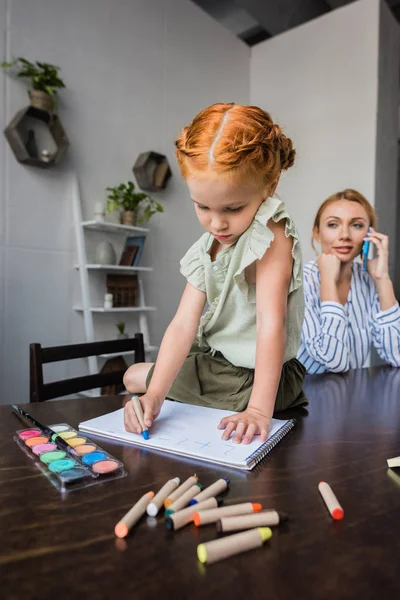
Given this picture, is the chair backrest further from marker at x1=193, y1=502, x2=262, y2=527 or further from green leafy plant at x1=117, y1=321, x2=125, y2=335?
green leafy plant at x1=117, y1=321, x2=125, y2=335

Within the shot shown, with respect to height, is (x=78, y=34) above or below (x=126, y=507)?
above

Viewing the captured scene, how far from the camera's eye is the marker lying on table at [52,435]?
0.54 m

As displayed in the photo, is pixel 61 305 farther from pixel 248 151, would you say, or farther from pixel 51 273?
pixel 248 151

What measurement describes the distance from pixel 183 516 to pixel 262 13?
4072mm

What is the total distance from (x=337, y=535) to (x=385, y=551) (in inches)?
1.6

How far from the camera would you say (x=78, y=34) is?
253 cm

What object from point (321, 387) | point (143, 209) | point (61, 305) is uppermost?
point (143, 209)

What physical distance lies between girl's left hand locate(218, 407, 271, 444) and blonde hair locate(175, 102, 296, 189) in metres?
0.37

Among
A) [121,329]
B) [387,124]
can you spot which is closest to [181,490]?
[121,329]

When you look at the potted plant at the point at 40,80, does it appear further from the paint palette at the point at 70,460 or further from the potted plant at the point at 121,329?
the paint palette at the point at 70,460

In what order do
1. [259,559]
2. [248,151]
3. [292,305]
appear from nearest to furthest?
[259,559], [248,151], [292,305]

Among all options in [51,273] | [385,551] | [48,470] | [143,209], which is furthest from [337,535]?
[143,209]

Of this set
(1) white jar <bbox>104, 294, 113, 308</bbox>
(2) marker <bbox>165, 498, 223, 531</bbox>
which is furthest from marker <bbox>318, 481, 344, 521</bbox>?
(1) white jar <bbox>104, 294, 113, 308</bbox>

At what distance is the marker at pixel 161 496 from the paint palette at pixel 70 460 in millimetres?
71
